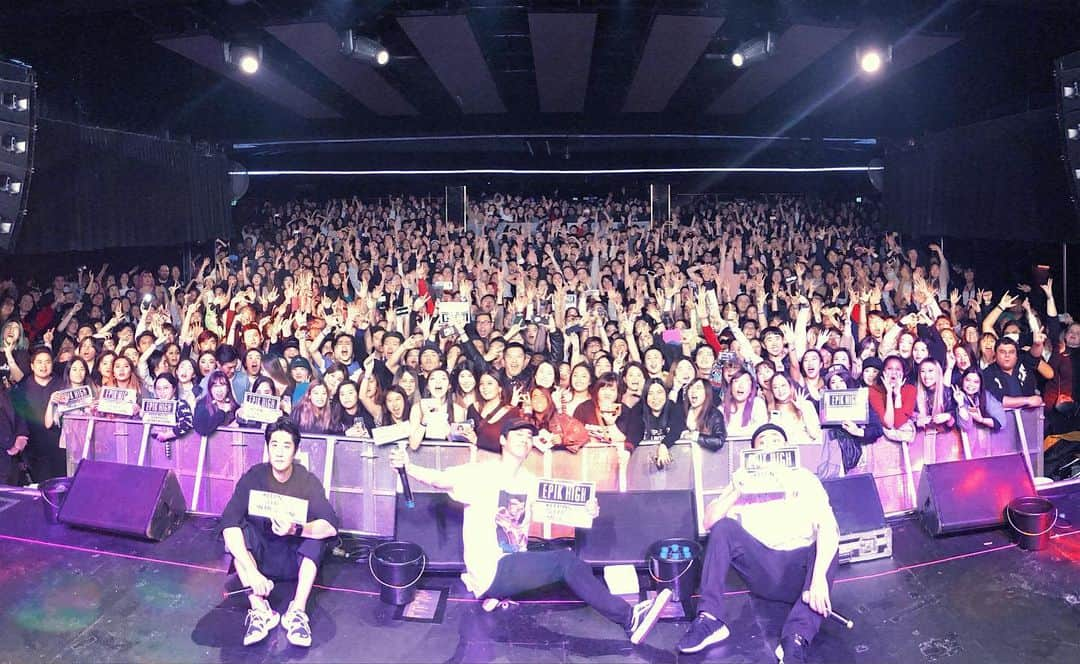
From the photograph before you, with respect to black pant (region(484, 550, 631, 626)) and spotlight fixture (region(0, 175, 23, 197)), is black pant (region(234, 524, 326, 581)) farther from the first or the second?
spotlight fixture (region(0, 175, 23, 197))

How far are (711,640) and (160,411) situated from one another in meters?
3.51

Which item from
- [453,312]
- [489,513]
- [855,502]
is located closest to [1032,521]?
[855,502]

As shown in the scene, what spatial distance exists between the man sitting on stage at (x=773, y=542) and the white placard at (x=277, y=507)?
6.32 ft

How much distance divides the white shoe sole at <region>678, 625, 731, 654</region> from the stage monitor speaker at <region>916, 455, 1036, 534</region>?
1739 millimetres

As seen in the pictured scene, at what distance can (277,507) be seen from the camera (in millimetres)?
3598

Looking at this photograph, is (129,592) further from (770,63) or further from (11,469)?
(770,63)

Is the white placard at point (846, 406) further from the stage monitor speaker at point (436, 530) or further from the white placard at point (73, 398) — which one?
the white placard at point (73, 398)

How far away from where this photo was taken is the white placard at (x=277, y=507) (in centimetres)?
358

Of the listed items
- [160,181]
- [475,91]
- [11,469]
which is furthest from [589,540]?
[160,181]

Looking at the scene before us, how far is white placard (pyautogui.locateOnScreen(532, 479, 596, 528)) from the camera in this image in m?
3.63

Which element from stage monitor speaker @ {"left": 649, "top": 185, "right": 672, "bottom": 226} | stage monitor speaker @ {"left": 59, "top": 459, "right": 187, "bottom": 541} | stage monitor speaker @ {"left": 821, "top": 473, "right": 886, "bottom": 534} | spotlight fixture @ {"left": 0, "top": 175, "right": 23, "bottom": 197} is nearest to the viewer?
stage monitor speaker @ {"left": 821, "top": 473, "right": 886, "bottom": 534}

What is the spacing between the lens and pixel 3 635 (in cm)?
339

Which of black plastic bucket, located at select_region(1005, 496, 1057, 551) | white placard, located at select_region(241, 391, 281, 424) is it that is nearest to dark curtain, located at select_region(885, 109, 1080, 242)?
black plastic bucket, located at select_region(1005, 496, 1057, 551)

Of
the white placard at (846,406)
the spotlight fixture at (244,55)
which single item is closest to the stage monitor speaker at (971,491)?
the white placard at (846,406)
